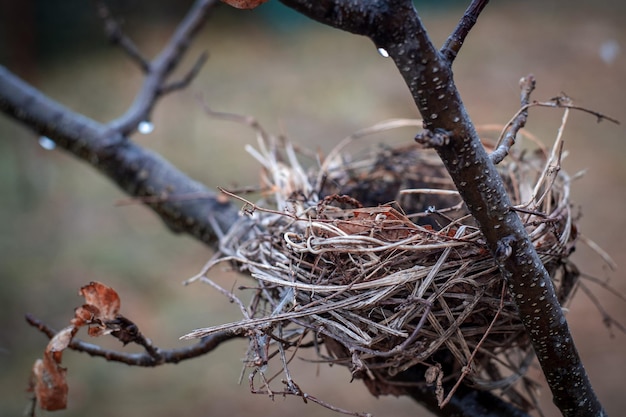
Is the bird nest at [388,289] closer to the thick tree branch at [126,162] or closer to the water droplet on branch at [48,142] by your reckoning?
the thick tree branch at [126,162]

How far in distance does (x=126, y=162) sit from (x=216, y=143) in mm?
1350

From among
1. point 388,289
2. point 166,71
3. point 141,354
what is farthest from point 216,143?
point 388,289

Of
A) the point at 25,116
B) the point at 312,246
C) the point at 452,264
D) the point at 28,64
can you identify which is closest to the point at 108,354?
the point at 312,246

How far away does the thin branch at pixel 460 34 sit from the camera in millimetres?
396

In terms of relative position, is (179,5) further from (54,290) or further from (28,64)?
(54,290)

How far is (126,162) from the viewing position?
0.95 meters

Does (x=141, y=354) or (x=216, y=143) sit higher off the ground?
(x=216, y=143)

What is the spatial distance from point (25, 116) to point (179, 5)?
166cm

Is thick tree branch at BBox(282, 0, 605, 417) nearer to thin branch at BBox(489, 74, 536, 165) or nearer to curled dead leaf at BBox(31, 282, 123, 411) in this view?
thin branch at BBox(489, 74, 536, 165)

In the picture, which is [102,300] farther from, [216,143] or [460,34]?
[216,143]

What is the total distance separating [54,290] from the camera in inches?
74.7

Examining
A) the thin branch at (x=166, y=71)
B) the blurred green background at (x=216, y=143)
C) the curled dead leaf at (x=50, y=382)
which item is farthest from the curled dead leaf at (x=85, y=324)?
the blurred green background at (x=216, y=143)

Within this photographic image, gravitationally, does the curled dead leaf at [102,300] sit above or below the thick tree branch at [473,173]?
below

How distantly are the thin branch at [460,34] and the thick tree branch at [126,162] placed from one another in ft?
1.62
